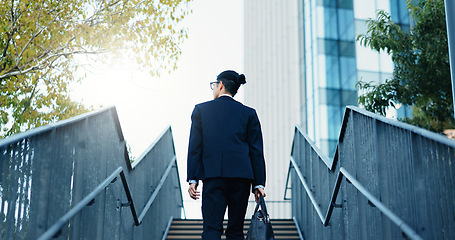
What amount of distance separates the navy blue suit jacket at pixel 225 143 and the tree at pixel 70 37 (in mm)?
5234

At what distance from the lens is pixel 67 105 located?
1214 centimetres

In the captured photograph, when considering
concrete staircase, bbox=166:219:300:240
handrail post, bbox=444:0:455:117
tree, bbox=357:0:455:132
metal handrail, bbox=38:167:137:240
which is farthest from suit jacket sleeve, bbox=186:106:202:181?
tree, bbox=357:0:455:132

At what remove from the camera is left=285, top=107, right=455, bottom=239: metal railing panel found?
288 cm

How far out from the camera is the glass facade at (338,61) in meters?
19.0

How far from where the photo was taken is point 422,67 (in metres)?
8.79

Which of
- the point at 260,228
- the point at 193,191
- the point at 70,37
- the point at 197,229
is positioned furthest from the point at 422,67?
the point at 193,191

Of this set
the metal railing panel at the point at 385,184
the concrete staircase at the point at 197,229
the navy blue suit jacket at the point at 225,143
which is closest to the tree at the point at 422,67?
the concrete staircase at the point at 197,229

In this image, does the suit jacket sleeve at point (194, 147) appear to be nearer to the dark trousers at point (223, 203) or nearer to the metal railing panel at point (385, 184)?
the dark trousers at point (223, 203)

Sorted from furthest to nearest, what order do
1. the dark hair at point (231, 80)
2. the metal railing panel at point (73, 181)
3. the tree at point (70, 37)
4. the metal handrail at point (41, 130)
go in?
the tree at point (70, 37) → the dark hair at point (231, 80) → the metal railing panel at point (73, 181) → the metal handrail at point (41, 130)

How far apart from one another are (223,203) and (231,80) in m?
0.98

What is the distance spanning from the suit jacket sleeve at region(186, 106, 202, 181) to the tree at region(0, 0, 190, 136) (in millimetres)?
5154

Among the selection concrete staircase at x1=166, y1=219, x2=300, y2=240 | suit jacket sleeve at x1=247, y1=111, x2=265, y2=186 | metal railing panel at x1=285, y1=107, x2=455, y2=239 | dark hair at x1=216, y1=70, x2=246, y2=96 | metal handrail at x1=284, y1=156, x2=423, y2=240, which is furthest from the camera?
concrete staircase at x1=166, y1=219, x2=300, y2=240

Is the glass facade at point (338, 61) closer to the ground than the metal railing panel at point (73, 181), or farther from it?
farther from it

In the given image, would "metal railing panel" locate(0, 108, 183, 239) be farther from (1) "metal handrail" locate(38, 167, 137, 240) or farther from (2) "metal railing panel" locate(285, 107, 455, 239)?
(2) "metal railing panel" locate(285, 107, 455, 239)
